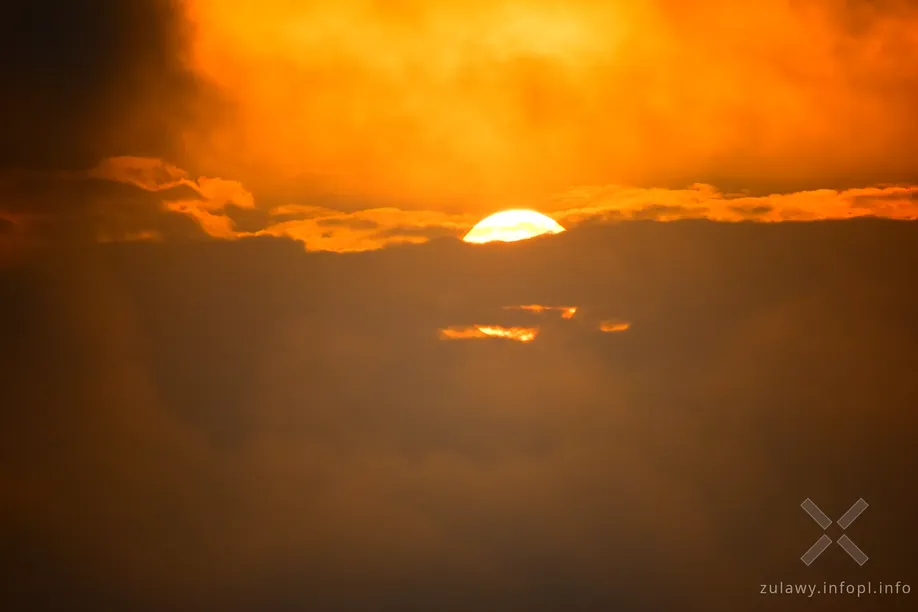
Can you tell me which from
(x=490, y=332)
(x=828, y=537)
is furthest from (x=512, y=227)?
(x=828, y=537)

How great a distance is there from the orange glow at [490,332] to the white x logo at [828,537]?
8.10ft

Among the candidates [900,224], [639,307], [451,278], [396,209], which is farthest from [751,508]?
[396,209]

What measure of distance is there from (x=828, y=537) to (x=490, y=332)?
9.91 ft

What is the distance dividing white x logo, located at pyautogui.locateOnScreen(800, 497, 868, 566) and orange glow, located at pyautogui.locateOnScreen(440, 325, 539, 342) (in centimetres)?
247

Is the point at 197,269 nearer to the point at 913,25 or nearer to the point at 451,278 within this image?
the point at 451,278

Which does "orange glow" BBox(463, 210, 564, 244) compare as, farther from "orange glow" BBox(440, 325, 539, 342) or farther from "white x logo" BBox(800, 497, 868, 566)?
"white x logo" BBox(800, 497, 868, 566)

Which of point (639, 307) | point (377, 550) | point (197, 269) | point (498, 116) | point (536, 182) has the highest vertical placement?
point (498, 116)

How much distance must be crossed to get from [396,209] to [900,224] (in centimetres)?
392

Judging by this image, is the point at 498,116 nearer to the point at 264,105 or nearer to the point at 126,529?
the point at 264,105

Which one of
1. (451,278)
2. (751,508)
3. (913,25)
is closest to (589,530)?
(751,508)

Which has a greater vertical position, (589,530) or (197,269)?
(197,269)

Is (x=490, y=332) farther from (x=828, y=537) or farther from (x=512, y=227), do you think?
(x=828, y=537)

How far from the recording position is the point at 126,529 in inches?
270

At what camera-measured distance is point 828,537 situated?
686 cm
